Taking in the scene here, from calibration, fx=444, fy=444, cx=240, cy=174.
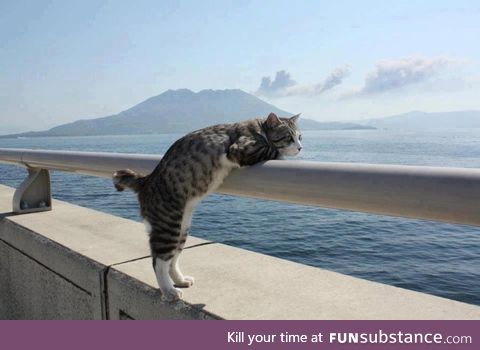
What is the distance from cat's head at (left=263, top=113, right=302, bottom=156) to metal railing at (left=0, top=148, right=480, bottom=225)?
0.63 meters

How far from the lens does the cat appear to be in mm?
2266

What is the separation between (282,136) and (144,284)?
120cm

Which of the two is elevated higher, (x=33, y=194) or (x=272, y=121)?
(x=272, y=121)

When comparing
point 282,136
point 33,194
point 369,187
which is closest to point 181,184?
point 282,136

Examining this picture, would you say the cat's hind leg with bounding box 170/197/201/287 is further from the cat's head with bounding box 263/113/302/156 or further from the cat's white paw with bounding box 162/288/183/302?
the cat's head with bounding box 263/113/302/156

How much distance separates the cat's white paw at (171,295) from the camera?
2229 mm

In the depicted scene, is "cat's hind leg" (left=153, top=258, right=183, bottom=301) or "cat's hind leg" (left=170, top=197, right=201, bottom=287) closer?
"cat's hind leg" (left=153, top=258, right=183, bottom=301)

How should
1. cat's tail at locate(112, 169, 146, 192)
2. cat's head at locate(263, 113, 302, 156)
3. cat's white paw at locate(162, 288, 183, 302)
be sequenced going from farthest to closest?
cat's head at locate(263, 113, 302, 156) → cat's tail at locate(112, 169, 146, 192) → cat's white paw at locate(162, 288, 183, 302)

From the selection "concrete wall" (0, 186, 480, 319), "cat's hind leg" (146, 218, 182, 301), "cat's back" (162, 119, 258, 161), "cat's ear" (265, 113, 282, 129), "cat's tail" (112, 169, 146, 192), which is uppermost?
"cat's ear" (265, 113, 282, 129)

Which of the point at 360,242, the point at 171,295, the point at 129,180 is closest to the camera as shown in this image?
the point at 171,295

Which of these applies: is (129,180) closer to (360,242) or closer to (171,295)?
(171,295)

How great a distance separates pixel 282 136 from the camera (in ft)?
9.11

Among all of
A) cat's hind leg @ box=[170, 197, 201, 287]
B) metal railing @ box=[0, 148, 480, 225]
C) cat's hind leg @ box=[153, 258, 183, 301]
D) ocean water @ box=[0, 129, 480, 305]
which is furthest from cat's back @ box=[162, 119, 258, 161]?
ocean water @ box=[0, 129, 480, 305]

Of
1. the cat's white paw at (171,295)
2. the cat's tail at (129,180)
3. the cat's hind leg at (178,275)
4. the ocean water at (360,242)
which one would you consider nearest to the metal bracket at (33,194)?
the cat's tail at (129,180)
